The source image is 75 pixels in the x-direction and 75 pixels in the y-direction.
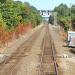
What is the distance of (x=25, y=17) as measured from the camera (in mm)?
72688

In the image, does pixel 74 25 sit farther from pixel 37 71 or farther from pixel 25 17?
pixel 37 71

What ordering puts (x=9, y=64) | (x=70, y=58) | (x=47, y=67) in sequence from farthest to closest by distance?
(x=70, y=58) < (x=9, y=64) < (x=47, y=67)

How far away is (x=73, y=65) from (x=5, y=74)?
5.79 m

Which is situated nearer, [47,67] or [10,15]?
[47,67]

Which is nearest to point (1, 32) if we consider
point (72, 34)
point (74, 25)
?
point (72, 34)

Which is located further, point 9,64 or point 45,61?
point 45,61

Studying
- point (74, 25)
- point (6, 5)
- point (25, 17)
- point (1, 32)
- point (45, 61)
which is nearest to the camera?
point (45, 61)

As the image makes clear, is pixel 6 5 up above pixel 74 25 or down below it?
above

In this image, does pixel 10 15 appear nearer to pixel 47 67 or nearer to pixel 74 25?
pixel 47 67

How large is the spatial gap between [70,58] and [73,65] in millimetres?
3683

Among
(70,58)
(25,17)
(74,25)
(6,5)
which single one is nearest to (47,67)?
(70,58)

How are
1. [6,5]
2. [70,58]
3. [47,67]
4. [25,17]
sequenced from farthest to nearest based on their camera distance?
[25,17], [6,5], [70,58], [47,67]

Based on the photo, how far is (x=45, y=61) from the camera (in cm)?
2288

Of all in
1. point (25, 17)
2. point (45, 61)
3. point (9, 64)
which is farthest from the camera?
point (25, 17)
